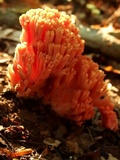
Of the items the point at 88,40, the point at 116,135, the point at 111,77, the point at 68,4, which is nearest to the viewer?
the point at 116,135

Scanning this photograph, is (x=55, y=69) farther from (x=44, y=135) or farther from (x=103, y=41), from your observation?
(x=103, y=41)

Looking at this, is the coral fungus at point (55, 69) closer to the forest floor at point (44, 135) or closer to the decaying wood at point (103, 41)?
the forest floor at point (44, 135)

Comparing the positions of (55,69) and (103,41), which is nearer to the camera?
(55,69)

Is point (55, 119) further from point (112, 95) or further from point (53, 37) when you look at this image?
point (112, 95)

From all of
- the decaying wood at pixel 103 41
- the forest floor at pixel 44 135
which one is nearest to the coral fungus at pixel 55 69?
the forest floor at pixel 44 135

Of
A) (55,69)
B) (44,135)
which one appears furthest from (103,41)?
(44,135)

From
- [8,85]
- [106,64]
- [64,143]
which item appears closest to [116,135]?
[64,143]
